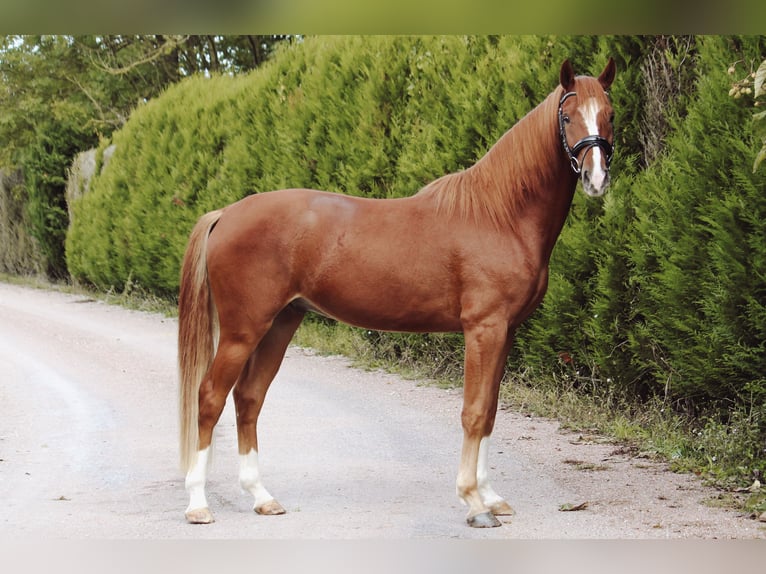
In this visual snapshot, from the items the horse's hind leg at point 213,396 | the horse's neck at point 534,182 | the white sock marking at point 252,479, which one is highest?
the horse's neck at point 534,182

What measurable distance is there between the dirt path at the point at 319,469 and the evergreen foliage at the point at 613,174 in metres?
0.75

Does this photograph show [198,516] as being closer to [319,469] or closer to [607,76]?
[319,469]

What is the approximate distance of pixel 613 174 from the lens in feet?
21.6

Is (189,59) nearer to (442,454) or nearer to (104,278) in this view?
(104,278)

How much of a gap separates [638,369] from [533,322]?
1.15 m

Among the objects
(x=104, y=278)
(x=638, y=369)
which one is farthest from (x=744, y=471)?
(x=104, y=278)

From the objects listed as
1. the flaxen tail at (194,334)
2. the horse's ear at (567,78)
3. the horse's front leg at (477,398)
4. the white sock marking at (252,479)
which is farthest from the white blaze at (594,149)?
the white sock marking at (252,479)

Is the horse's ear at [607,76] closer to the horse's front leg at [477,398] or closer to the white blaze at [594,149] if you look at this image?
the white blaze at [594,149]

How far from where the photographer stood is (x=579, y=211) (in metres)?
6.71

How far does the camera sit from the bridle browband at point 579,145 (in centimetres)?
393

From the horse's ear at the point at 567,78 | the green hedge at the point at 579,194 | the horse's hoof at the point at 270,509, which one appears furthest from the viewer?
the green hedge at the point at 579,194

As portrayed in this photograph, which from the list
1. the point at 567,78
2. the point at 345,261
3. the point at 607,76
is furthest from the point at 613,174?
the point at 345,261

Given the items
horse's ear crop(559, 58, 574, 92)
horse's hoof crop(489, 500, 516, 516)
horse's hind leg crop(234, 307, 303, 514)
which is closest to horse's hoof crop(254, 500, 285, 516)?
horse's hind leg crop(234, 307, 303, 514)

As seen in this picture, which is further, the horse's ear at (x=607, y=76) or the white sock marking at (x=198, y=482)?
the white sock marking at (x=198, y=482)
